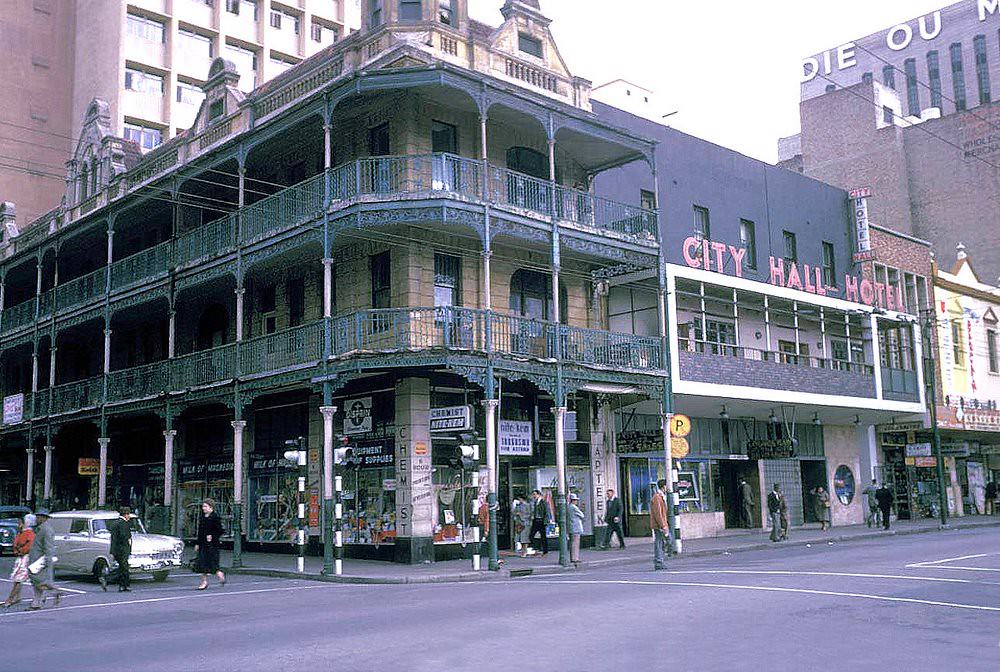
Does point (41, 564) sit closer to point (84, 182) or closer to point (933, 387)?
point (84, 182)

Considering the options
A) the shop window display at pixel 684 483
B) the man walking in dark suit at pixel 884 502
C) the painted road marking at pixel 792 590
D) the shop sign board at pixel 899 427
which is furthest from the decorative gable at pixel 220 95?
the shop sign board at pixel 899 427

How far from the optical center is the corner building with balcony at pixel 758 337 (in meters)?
30.0

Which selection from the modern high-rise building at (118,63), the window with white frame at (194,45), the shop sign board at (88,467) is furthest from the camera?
the window with white frame at (194,45)

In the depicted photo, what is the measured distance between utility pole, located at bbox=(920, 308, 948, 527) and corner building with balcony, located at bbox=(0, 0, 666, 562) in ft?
48.3

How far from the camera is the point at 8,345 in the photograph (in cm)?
3891

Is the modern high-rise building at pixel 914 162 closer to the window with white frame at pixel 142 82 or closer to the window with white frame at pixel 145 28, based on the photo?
the window with white frame at pixel 142 82

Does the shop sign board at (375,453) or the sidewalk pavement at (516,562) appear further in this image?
the shop sign board at (375,453)

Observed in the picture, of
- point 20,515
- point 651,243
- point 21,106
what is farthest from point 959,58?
point 20,515

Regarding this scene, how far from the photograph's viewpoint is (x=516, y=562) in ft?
75.7

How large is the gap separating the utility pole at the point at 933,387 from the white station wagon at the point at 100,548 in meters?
26.2

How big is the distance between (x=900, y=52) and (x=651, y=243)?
59.9 metres

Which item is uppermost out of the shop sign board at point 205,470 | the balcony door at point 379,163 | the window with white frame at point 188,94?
the window with white frame at point 188,94

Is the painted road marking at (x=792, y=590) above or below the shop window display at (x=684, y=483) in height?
below

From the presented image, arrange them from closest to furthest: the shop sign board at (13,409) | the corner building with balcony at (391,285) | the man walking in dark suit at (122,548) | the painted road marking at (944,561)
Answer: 1. the man walking in dark suit at (122,548)
2. the painted road marking at (944,561)
3. the corner building with balcony at (391,285)
4. the shop sign board at (13,409)
